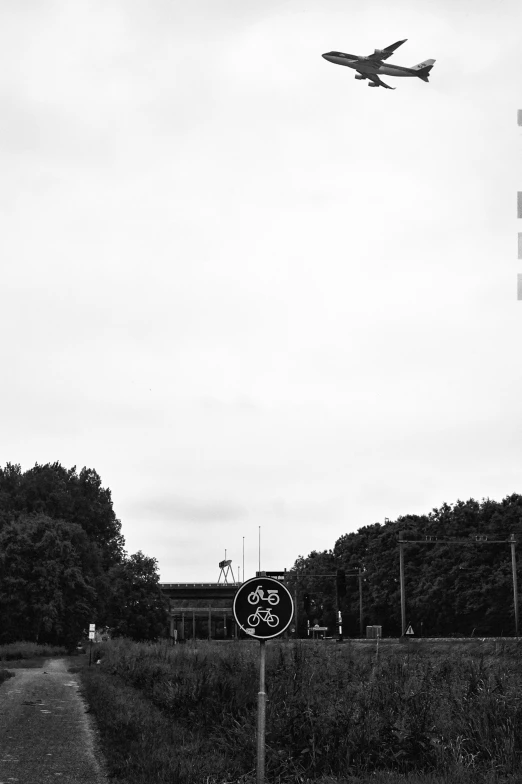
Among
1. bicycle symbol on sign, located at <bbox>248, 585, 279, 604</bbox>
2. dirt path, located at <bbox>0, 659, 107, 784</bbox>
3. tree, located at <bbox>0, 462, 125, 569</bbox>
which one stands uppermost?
tree, located at <bbox>0, 462, 125, 569</bbox>

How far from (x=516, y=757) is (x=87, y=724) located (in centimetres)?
1178

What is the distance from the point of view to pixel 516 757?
12820mm

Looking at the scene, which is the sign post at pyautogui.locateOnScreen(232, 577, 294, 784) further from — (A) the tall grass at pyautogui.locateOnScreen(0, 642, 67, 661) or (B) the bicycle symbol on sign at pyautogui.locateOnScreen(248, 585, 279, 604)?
(A) the tall grass at pyautogui.locateOnScreen(0, 642, 67, 661)

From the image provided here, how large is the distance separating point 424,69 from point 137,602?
58.7 metres

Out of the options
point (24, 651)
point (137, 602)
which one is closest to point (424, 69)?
point (24, 651)

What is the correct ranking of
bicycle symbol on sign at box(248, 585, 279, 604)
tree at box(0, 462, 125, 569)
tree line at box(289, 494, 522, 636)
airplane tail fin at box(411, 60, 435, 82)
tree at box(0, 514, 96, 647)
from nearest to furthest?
bicycle symbol on sign at box(248, 585, 279, 604) → airplane tail fin at box(411, 60, 435, 82) → tree at box(0, 514, 96, 647) → tree line at box(289, 494, 522, 636) → tree at box(0, 462, 125, 569)

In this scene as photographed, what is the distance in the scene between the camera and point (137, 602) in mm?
93750

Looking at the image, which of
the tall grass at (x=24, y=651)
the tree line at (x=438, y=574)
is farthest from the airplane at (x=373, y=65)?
the tall grass at (x=24, y=651)

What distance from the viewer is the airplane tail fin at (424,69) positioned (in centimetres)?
5516

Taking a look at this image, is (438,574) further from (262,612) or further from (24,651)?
(262,612)

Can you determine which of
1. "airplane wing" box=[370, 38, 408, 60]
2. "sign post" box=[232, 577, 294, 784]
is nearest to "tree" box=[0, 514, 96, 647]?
"airplane wing" box=[370, 38, 408, 60]

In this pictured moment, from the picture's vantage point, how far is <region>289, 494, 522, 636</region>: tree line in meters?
84.7

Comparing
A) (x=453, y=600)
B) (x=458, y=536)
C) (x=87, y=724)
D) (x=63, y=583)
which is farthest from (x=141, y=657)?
(x=458, y=536)

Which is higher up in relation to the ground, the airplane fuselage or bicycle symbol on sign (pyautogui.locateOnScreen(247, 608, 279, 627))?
the airplane fuselage
